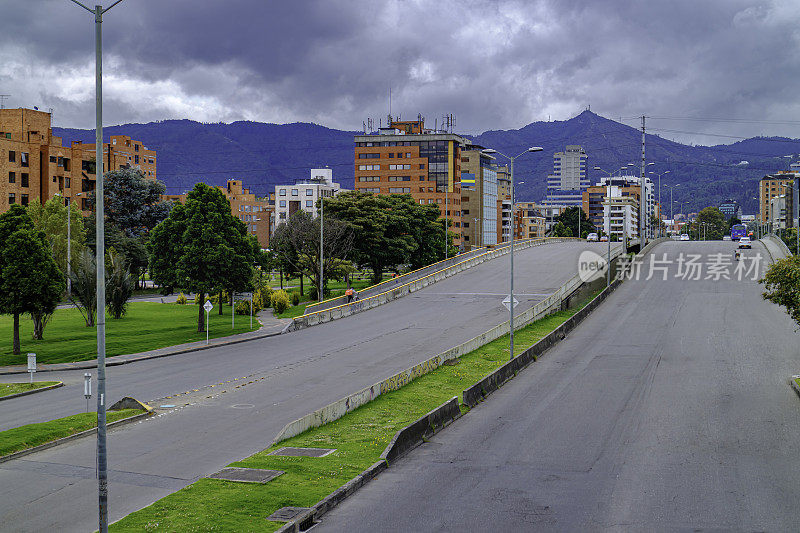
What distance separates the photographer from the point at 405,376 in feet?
102

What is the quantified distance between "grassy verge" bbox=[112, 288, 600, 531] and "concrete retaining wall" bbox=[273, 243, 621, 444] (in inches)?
10.0

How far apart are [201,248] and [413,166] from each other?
128 metres

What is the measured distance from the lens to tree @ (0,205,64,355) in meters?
39.6

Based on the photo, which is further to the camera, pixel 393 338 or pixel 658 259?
pixel 658 259

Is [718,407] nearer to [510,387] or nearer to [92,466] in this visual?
[510,387]

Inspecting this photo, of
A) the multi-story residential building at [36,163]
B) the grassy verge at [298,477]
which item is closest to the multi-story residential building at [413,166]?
the multi-story residential building at [36,163]

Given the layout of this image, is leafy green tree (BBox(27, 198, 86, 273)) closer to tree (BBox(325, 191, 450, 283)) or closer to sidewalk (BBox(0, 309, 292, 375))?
tree (BBox(325, 191, 450, 283))

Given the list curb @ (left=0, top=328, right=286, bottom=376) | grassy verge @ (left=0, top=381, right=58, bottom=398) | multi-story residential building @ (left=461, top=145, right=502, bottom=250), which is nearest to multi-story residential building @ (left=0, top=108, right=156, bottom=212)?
curb @ (left=0, top=328, right=286, bottom=376)

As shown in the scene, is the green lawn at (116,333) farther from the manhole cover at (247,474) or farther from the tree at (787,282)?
the tree at (787,282)

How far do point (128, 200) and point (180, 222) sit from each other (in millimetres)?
54171

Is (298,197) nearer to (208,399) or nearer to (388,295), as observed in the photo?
(388,295)

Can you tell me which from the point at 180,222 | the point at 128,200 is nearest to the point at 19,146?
the point at 128,200

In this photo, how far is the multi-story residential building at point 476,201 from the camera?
584 feet

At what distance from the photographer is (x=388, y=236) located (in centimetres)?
8294
